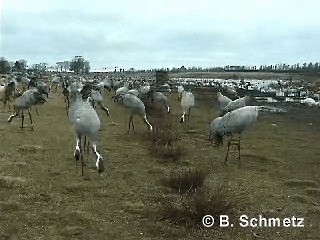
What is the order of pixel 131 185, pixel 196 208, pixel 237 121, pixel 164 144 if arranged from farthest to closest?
pixel 164 144
pixel 237 121
pixel 131 185
pixel 196 208

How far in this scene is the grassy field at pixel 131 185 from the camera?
7.78 meters

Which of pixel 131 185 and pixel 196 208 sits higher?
pixel 196 208

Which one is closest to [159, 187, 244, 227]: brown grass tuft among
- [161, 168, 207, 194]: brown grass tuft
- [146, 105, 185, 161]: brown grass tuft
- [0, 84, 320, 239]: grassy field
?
[0, 84, 320, 239]: grassy field

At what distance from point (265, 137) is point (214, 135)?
5191mm

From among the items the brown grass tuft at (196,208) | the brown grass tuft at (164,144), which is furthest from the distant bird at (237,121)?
the brown grass tuft at (196,208)

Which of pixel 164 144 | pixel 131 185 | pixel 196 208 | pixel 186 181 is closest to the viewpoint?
pixel 196 208

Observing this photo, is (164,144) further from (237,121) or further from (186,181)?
(186,181)

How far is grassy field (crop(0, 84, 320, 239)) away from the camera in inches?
306

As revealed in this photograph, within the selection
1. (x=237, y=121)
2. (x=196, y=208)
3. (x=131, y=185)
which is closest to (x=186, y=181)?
(x=131, y=185)

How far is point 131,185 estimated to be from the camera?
10367 mm

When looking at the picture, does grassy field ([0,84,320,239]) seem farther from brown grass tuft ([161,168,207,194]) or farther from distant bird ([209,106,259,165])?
distant bird ([209,106,259,165])

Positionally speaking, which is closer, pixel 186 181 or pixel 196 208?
pixel 196 208

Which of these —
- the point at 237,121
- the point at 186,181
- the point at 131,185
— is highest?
the point at 237,121

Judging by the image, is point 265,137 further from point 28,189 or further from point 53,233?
point 53,233
